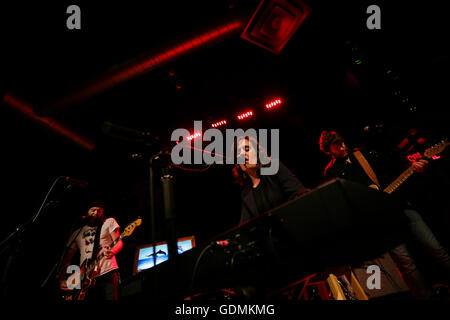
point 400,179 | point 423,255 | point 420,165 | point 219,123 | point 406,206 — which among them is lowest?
point 423,255

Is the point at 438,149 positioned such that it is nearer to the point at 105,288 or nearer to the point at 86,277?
the point at 105,288

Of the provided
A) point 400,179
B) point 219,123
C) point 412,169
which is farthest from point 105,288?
point 412,169

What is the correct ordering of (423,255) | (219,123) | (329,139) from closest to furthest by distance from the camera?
1. (423,255)
2. (329,139)
3. (219,123)

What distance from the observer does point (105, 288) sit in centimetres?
277

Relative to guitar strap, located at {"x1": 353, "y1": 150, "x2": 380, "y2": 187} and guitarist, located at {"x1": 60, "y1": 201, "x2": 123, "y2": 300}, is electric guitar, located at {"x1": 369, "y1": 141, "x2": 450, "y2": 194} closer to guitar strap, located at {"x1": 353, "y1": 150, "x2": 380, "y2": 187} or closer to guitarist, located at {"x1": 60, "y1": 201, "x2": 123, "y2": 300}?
guitar strap, located at {"x1": 353, "y1": 150, "x2": 380, "y2": 187}

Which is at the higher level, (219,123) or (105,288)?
(219,123)

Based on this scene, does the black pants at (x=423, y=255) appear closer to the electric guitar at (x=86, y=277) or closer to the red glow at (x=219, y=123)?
the red glow at (x=219, y=123)

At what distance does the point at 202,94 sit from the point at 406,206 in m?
3.81

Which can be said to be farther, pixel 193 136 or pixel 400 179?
pixel 193 136

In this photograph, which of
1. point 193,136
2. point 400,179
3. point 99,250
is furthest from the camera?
point 193,136

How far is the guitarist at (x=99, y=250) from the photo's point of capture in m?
2.79

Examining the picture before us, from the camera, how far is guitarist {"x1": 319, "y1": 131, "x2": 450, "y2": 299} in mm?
1906
